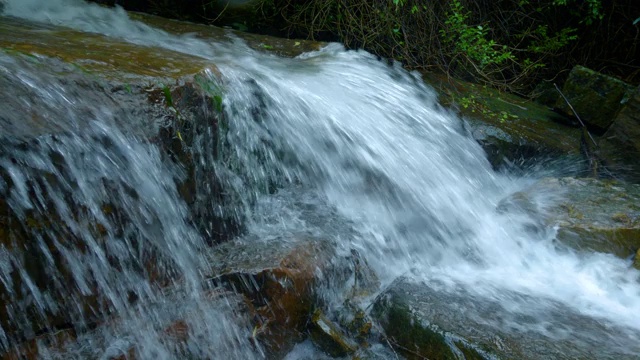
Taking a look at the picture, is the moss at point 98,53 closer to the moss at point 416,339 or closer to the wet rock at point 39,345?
the wet rock at point 39,345

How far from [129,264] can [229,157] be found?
33.6 inches

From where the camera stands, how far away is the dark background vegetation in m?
5.05

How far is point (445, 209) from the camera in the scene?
133 inches

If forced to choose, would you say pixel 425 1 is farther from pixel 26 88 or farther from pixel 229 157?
pixel 26 88

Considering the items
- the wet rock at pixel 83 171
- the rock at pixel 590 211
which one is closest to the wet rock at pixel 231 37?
the wet rock at pixel 83 171

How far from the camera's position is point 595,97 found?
4.48 metres

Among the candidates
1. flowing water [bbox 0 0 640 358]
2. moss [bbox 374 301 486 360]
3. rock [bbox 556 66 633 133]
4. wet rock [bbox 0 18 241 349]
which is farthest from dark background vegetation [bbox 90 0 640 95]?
moss [bbox 374 301 486 360]

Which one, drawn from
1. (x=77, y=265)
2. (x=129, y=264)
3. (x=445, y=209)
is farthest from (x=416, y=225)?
(x=77, y=265)

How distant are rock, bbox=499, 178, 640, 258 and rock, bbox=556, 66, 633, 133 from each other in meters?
0.87

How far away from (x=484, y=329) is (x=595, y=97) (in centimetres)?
303

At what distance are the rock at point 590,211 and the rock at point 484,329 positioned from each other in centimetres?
61

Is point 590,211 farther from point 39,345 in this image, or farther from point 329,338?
point 39,345

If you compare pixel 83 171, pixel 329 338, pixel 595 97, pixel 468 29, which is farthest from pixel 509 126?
pixel 83 171

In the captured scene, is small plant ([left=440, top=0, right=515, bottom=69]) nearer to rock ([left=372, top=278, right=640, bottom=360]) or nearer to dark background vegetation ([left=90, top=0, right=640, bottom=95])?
dark background vegetation ([left=90, top=0, right=640, bottom=95])
